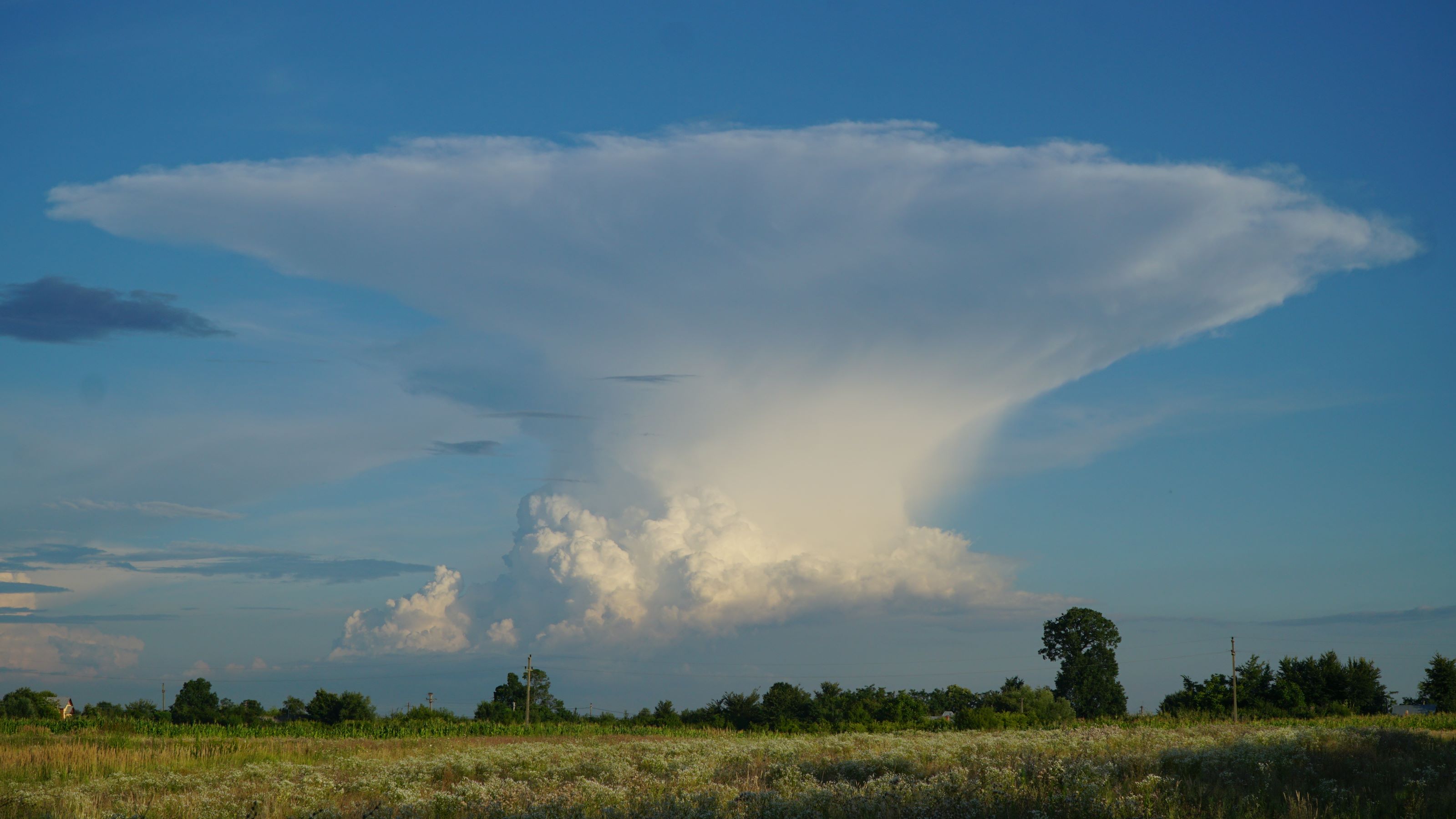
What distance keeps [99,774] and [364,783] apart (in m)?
11.3

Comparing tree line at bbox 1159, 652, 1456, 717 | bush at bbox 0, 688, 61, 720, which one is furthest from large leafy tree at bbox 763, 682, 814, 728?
bush at bbox 0, 688, 61, 720

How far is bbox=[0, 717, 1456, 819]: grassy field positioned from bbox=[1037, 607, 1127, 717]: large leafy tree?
6361cm

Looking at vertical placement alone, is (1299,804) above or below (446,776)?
above

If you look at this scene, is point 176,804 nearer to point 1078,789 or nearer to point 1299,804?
point 1078,789

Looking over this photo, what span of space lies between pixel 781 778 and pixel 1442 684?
102 meters

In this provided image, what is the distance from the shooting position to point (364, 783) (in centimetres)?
2300

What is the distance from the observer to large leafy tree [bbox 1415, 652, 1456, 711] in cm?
8969

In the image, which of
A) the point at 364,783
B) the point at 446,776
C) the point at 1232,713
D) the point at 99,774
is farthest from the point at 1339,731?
the point at 1232,713

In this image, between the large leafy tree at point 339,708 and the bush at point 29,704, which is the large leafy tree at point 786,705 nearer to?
the large leafy tree at point 339,708

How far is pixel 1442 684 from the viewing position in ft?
Answer: 300

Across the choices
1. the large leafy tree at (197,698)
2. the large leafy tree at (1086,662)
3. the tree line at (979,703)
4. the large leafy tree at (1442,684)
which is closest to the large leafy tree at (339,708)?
the tree line at (979,703)

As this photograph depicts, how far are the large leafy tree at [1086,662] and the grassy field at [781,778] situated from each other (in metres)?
63.6

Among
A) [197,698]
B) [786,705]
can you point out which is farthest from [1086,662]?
[197,698]

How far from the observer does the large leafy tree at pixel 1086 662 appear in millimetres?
98062
